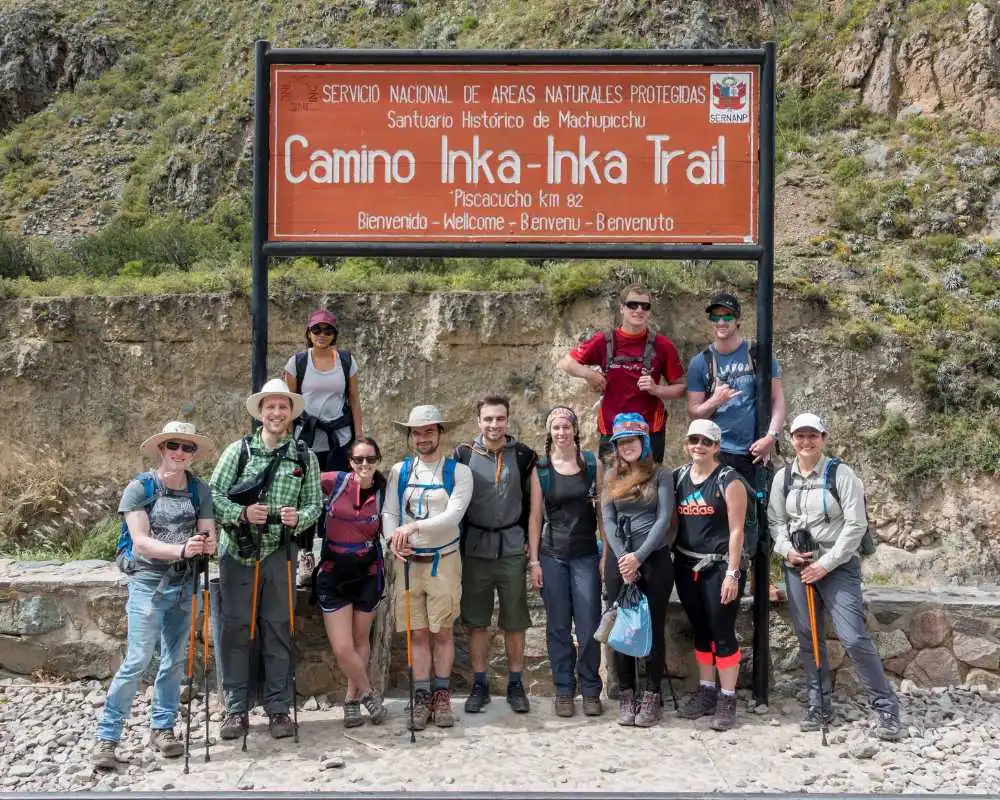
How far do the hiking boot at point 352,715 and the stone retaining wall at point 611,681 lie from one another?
1.22ft

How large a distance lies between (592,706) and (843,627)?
141 cm

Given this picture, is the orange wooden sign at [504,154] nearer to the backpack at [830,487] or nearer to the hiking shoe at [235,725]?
the backpack at [830,487]

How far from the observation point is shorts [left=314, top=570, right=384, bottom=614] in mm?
4777

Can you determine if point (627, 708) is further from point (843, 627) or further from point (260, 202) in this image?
point (260, 202)

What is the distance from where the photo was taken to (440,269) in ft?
57.2

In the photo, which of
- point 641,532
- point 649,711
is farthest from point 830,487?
point 649,711

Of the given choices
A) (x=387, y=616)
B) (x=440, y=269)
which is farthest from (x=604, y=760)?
(x=440, y=269)

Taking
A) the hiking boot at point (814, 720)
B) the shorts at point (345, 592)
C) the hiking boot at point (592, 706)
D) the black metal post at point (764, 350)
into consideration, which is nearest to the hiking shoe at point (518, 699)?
the hiking boot at point (592, 706)

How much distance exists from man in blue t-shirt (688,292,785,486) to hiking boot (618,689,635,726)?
56.6 inches

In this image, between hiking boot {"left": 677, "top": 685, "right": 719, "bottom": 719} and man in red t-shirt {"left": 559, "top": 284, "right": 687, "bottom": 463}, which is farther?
man in red t-shirt {"left": 559, "top": 284, "right": 687, "bottom": 463}

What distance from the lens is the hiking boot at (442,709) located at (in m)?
4.73

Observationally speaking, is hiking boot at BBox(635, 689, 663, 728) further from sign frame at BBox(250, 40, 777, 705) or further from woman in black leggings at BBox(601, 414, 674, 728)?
sign frame at BBox(250, 40, 777, 705)

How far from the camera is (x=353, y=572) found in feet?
15.8

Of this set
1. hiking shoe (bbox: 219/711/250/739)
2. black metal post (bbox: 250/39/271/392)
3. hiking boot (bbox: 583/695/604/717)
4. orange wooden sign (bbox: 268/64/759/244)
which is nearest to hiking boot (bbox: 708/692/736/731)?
hiking boot (bbox: 583/695/604/717)
